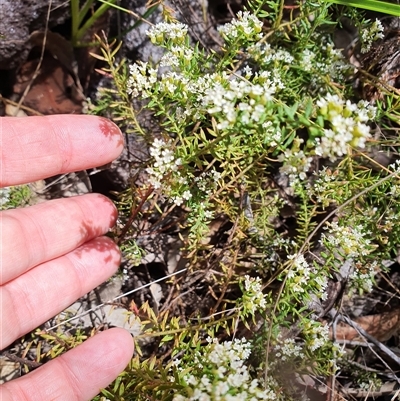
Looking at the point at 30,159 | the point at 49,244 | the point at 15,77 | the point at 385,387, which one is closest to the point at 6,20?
the point at 15,77

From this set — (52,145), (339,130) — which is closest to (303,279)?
(339,130)

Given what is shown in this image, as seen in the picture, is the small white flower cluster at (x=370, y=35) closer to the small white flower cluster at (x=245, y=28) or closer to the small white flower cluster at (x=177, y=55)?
the small white flower cluster at (x=245, y=28)

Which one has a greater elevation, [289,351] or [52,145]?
[52,145]

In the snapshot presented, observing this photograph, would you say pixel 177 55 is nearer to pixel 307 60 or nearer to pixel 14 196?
pixel 307 60

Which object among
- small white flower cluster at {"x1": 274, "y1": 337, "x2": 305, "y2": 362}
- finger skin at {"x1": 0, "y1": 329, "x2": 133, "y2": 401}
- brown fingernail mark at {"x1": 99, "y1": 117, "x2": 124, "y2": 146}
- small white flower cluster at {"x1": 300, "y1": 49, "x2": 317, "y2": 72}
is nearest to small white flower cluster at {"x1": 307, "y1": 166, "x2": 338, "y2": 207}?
small white flower cluster at {"x1": 300, "y1": 49, "x2": 317, "y2": 72}

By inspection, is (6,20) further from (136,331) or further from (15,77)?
(136,331)

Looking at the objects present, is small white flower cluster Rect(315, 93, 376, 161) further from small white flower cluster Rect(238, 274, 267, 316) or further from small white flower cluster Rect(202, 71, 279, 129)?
small white flower cluster Rect(238, 274, 267, 316)
